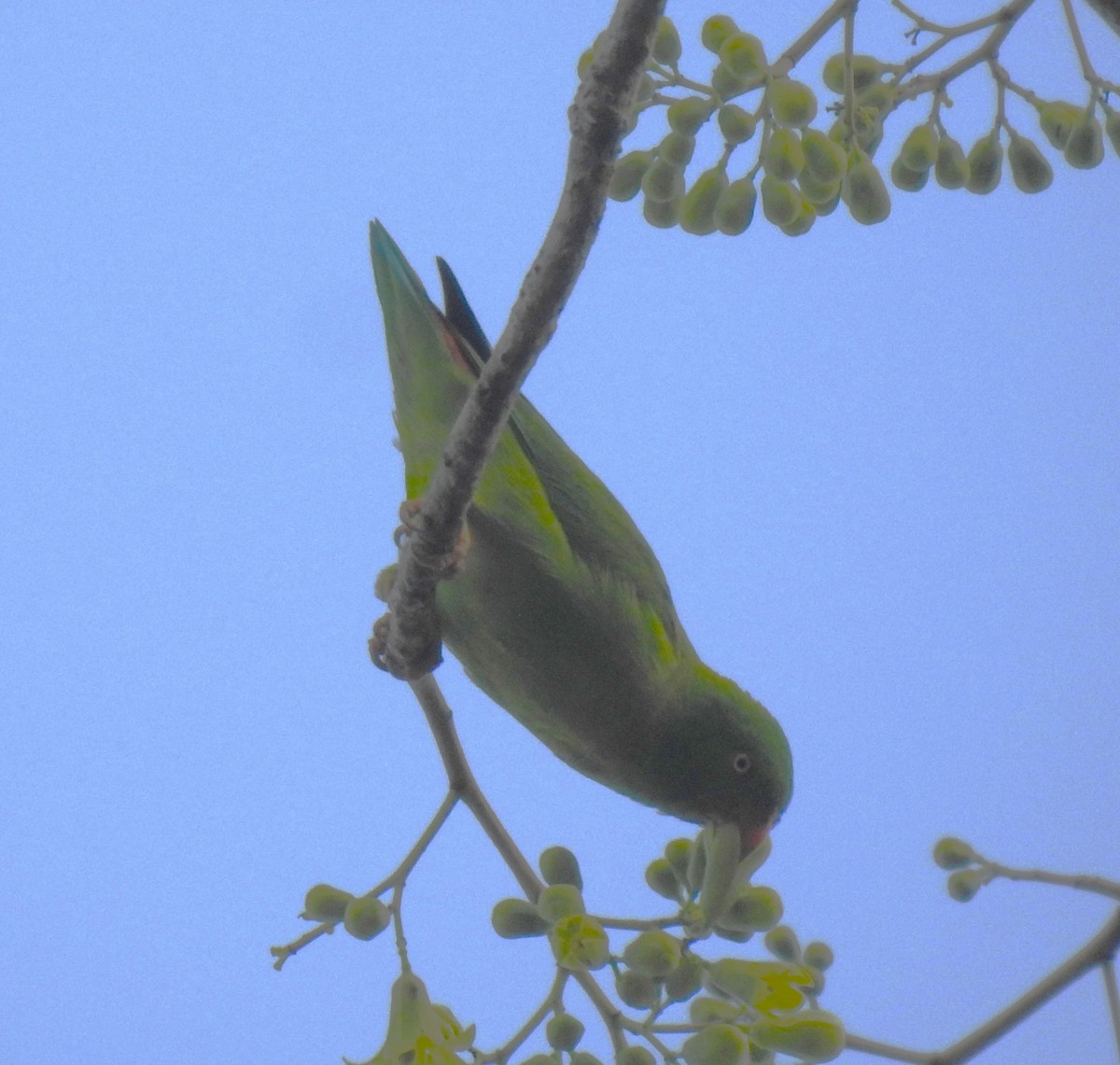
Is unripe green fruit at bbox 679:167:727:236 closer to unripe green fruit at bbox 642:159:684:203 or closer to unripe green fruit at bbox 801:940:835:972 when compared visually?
unripe green fruit at bbox 642:159:684:203

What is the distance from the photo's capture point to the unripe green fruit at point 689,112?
2359 millimetres

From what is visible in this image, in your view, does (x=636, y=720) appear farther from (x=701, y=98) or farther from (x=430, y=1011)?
(x=701, y=98)

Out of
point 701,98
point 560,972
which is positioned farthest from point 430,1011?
point 701,98

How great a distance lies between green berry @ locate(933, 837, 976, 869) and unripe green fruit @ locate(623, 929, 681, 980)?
644mm

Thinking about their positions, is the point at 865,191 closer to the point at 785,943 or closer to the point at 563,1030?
the point at 785,943

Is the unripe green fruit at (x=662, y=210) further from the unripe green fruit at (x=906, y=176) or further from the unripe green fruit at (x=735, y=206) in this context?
the unripe green fruit at (x=906, y=176)

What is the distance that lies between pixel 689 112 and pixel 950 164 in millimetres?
623

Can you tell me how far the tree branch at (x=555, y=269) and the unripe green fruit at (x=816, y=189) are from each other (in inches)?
29.4

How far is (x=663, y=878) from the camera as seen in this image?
2.37m

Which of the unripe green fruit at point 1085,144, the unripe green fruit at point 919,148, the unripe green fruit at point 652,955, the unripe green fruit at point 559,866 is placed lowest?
the unripe green fruit at point 652,955

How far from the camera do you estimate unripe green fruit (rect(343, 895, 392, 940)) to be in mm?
2254

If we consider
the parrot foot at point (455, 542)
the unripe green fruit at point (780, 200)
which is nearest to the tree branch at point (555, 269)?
the parrot foot at point (455, 542)

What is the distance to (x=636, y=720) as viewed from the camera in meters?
3.20

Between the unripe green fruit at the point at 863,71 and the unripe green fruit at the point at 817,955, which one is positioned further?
the unripe green fruit at the point at 863,71
